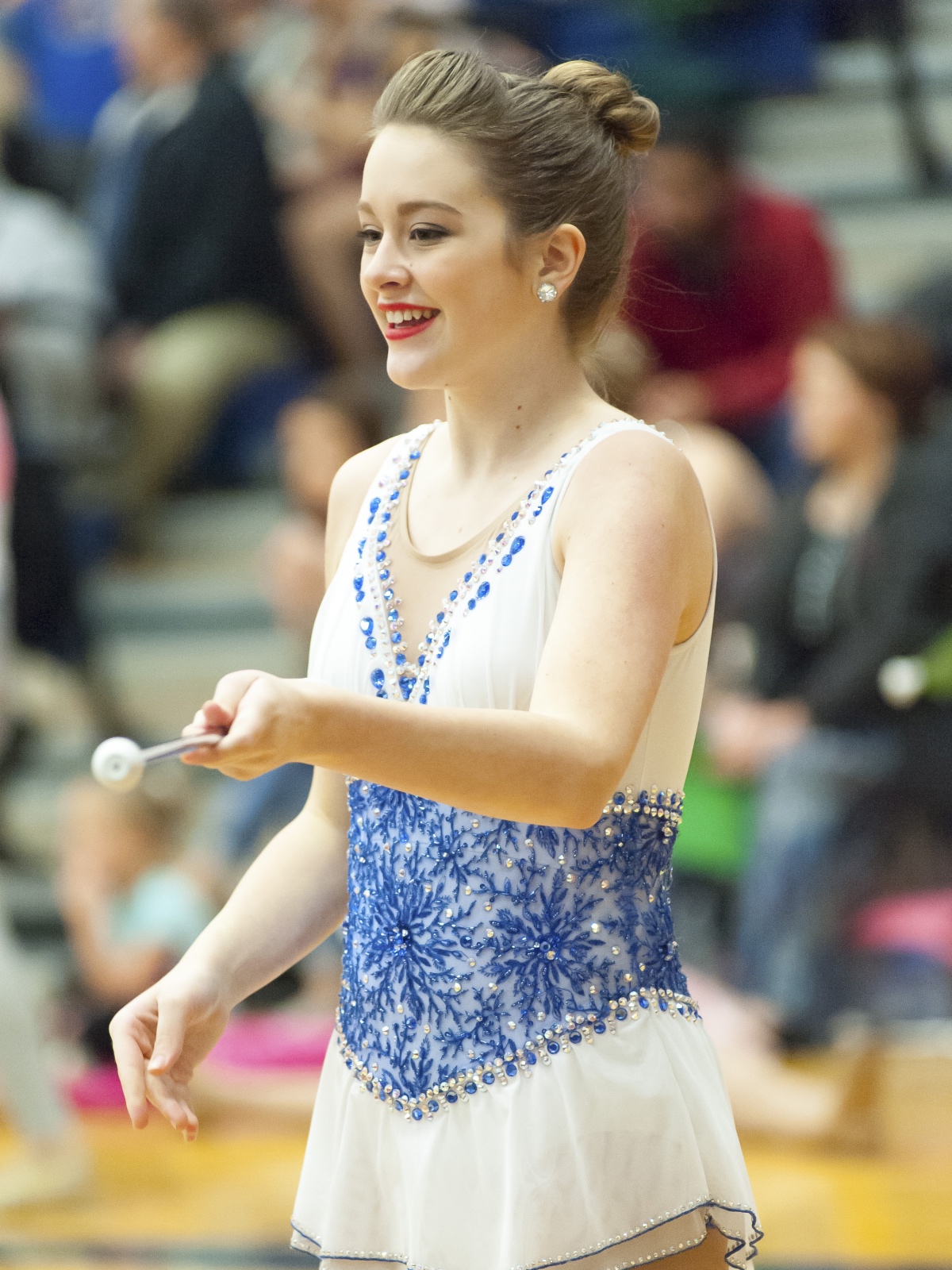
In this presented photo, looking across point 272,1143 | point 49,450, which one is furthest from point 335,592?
point 49,450

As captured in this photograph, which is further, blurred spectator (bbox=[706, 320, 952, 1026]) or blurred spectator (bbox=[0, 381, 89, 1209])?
blurred spectator (bbox=[706, 320, 952, 1026])

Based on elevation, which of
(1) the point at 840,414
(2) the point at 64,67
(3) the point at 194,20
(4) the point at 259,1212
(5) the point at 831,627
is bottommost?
(4) the point at 259,1212

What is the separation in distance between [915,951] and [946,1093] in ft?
1.10

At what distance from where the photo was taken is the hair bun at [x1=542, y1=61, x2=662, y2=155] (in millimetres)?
1556

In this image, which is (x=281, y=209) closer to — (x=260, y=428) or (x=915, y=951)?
(x=260, y=428)

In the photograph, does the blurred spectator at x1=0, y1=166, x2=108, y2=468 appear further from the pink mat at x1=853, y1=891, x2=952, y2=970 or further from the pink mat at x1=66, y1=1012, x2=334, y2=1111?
the pink mat at x1=853, y1=891, x2=952, y2=970

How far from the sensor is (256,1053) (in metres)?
4.48

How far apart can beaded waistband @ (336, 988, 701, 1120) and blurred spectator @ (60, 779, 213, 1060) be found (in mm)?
3100

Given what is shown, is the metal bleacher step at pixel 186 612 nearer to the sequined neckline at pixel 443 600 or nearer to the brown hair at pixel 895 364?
the brown hair at pixel 895 364

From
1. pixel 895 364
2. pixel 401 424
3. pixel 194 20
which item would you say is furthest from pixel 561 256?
pixel 194 20

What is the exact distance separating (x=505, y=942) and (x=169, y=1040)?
278 millimetres

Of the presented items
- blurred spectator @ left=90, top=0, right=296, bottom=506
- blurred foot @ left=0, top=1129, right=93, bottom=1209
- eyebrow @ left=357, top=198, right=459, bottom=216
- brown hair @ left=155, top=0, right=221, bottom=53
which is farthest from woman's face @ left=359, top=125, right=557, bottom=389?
brown hair @ left=155, top=0, right=221, bottom=53

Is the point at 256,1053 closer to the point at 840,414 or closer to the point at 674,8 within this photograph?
the point at 840,414

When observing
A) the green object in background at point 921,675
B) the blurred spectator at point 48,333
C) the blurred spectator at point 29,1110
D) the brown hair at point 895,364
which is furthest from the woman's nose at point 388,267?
the blurred spectator at point 48,333
